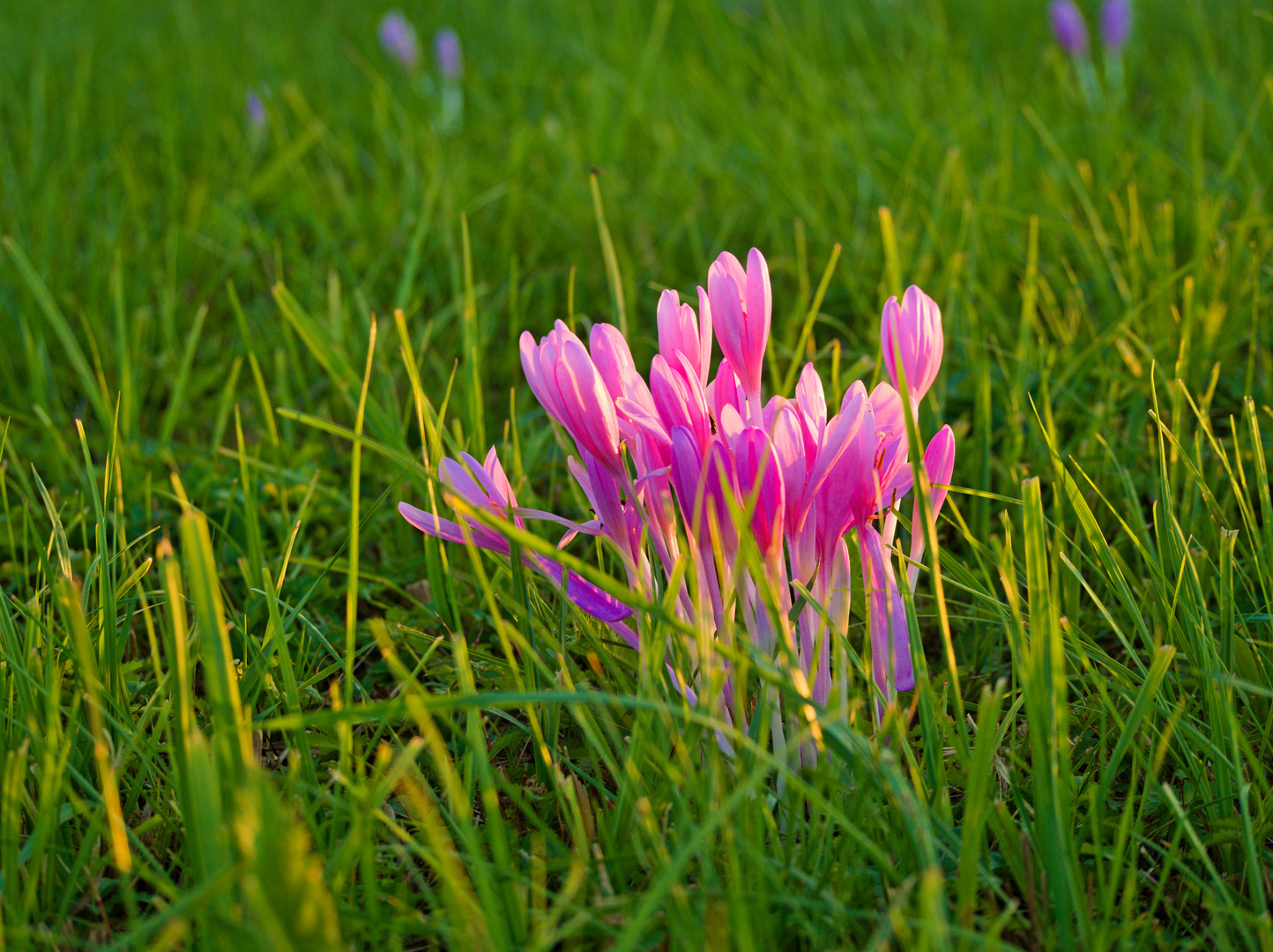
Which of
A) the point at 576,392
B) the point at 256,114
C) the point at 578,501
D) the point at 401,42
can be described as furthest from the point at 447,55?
the point at 576,392

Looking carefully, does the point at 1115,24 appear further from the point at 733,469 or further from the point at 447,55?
the point at 733,469

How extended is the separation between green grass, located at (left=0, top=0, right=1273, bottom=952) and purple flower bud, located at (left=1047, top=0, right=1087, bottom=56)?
0.17 meters

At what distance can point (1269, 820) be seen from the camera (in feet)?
3.39

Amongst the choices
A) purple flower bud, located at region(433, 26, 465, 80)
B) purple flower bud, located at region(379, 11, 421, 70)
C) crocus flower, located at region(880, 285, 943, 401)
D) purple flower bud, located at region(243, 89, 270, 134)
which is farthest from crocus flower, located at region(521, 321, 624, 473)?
purple flower bud, located at region(379, 11, 421, 70)

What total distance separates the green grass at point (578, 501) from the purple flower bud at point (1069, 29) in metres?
0.17

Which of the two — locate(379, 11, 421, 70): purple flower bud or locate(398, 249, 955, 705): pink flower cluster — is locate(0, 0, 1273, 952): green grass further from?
locate(379, 11, 421, 70): purple flower bud

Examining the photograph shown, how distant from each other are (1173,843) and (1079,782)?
7.7 inches

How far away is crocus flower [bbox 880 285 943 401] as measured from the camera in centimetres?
108

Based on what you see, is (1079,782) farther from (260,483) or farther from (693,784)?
(260,483)

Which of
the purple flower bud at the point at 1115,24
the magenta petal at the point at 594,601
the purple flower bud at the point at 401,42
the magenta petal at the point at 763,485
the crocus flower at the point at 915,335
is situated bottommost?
the magenta petal at the point at 594,601

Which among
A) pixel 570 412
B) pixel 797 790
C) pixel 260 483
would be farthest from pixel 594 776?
pixel 260 483

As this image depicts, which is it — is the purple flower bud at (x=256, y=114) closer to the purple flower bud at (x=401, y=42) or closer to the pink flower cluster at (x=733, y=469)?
the purple flower bud at (x=401, y=42)

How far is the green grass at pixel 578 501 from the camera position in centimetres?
92

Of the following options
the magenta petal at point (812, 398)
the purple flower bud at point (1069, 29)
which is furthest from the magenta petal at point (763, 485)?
the purple flower bud at point (1069, 29)
